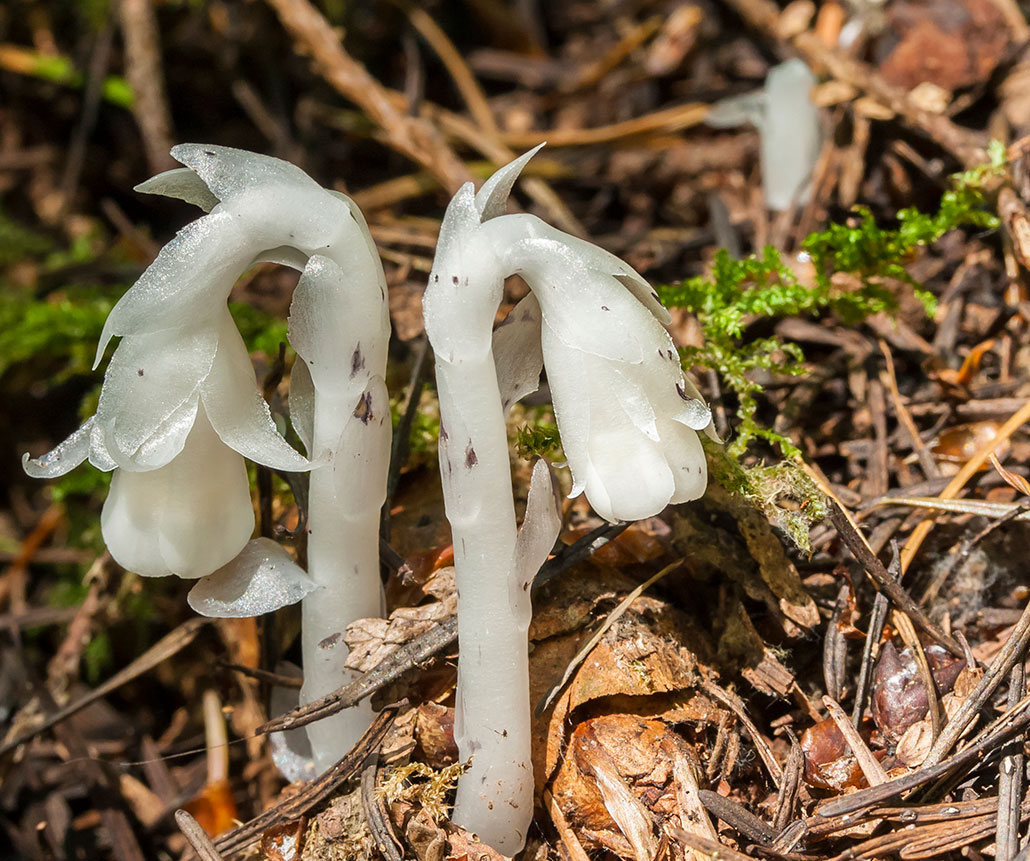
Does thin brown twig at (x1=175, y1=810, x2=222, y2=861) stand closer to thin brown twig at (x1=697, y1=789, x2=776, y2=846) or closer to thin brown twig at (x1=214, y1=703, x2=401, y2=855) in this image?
thin brown twig at (x1=214, y1=703, x2=401, y2=855)

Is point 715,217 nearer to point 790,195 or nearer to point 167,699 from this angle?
point 790,195

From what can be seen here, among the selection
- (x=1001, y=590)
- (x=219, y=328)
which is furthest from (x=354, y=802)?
(x=1001, y=590)

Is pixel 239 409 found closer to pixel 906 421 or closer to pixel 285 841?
pixel 285 841

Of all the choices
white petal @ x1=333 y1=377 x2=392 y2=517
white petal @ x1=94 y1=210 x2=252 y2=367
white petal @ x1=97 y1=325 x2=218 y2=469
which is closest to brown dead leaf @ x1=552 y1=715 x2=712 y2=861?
white petal @ x1=333 y1=377 x2=392 y2=517

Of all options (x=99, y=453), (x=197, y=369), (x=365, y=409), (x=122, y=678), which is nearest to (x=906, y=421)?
(x=365, y=409)

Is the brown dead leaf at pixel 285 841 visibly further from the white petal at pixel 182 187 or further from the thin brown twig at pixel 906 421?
the thin brown twig at pixel 906 421

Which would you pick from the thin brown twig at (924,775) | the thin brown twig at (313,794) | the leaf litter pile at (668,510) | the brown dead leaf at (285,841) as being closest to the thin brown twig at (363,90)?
the leaf litter pile at (668,510)
